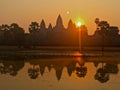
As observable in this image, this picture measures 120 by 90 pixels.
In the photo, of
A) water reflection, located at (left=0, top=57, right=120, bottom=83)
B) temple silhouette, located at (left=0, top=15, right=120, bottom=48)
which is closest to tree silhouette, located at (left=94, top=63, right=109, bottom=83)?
water reflection, located at (left=0, top=57, right=120, bottom=83)

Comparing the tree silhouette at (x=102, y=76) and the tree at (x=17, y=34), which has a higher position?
the tree at (x=17, y=34)

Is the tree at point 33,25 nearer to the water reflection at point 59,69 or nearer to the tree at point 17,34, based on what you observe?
the tree at point 17,34

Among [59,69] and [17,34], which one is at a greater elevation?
[17,34]

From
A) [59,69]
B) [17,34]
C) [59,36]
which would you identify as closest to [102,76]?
[59,69]

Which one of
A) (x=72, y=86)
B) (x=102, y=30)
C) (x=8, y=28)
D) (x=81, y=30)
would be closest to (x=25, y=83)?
(x=72, y=86)

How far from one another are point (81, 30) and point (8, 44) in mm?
53240

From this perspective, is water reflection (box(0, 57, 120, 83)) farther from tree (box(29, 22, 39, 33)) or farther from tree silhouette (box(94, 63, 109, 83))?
tree (box(29, 22, 39, 33))

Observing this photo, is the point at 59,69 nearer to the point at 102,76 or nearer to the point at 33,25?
the point at 102,76

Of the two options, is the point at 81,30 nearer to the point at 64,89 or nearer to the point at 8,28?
the point at 8,28

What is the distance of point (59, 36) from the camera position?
159 meters

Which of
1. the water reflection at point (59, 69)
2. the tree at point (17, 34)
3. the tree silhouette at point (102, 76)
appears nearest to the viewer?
the tree silhouette at point (102, 76)

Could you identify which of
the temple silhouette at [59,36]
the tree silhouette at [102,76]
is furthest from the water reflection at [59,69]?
the temple silhouette at [59,36]

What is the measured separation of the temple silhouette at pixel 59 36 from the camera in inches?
4332

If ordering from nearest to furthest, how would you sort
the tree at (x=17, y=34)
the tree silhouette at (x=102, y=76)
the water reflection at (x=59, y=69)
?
the tree silhouette at (x=102, y=76) < the water reflection at (x=59, y=69) < the tree at (x=17, y=34)
